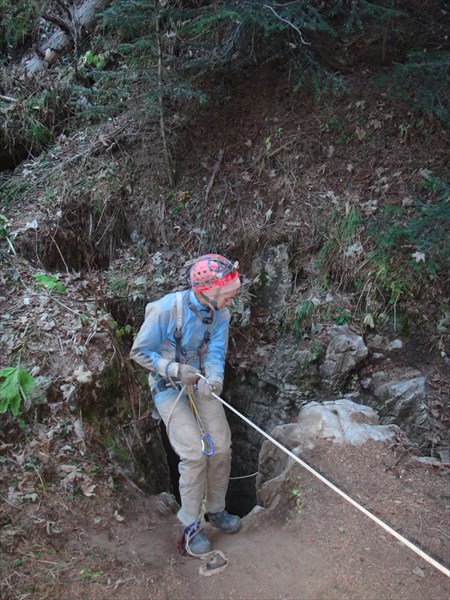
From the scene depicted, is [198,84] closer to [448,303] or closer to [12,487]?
[448,303]

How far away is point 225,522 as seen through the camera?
163 inches

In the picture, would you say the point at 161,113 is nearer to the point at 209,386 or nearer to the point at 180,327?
the point at 180,327

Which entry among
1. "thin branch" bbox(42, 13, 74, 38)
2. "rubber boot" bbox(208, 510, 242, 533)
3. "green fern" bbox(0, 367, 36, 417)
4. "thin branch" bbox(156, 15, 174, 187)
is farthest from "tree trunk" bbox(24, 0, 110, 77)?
"rubber boot" bbox(208, 510, 242, 533)

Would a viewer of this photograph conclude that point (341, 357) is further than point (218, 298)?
Yes

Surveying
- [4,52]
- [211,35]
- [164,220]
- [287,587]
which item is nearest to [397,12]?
[211,35]

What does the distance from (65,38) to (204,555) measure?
31.3ft

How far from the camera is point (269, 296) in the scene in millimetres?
6543

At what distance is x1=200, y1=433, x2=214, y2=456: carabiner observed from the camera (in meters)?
3.86

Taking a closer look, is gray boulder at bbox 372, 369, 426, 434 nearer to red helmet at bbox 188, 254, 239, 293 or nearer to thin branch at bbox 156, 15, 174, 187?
red helmet at bbox 188, 254, 239, 293

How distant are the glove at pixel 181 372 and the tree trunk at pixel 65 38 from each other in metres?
7.85

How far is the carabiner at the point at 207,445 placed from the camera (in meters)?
3.86

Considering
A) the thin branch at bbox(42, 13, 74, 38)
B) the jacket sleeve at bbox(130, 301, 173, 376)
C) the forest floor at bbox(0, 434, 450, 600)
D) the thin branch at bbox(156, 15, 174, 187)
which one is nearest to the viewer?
the forest floor at bbox(0, 434, 450, 600)

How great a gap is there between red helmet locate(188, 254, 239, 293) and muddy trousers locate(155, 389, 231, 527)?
1012 millimetres

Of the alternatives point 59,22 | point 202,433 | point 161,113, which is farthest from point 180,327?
point 59,22
